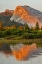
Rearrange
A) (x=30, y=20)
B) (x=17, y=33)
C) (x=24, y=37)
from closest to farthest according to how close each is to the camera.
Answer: (x=24, y=37) → (x=17, y=33) → (x=30, y=20)

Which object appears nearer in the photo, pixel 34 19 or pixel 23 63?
pixel 23 63

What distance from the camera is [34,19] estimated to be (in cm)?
19775

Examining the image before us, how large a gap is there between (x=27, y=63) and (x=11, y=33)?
4420cm

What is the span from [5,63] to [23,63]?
4.38ft

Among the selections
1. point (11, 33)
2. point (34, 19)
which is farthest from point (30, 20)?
point (11, 33)

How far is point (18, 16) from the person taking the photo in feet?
656

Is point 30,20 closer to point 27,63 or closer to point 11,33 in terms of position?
point 11,33

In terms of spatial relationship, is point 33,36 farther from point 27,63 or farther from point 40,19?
point 40,19

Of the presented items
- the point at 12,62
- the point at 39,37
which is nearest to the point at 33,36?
the point at 39,37

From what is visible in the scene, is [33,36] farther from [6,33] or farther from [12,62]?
[12,62]

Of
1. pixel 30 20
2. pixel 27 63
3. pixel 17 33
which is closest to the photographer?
pixel 27 63

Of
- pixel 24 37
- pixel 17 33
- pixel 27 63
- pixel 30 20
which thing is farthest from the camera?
pixel 30 20

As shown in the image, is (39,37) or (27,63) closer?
(27,63)

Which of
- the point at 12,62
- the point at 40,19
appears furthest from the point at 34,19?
the point at 12,62
